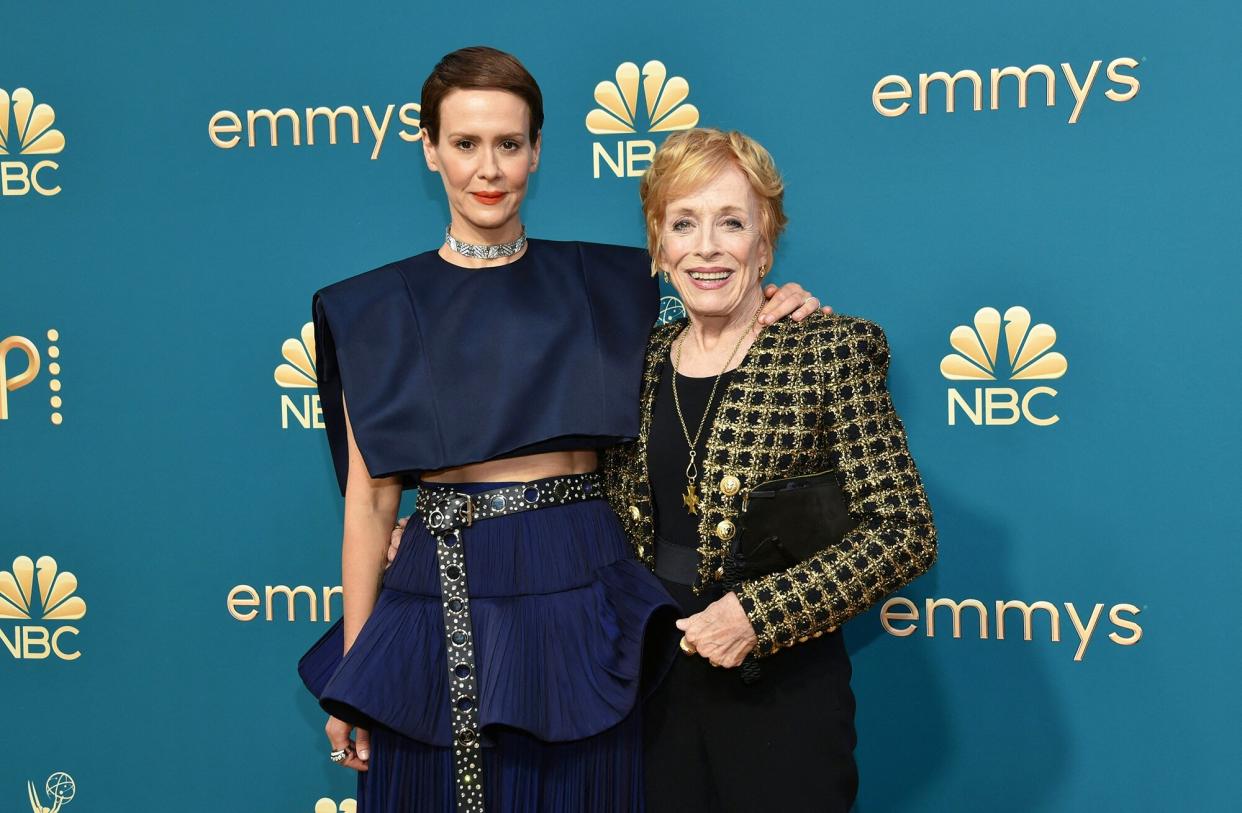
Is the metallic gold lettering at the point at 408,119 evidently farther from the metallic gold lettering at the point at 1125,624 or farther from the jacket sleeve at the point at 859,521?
the metallic gold lettering at the point at 1125,624

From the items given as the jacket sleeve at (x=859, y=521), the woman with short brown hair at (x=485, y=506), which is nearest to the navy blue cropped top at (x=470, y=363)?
the woman with short brown hair at (x=485, y=506)

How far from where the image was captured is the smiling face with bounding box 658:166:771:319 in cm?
178

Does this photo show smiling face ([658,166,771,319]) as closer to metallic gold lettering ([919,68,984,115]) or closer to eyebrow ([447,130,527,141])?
eyebrow ([447,130,527,141])

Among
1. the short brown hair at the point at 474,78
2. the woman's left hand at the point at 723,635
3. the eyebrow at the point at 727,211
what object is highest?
the short brown hair at the point at 474,78

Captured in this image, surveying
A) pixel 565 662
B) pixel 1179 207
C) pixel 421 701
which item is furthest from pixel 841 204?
pixel 421 701

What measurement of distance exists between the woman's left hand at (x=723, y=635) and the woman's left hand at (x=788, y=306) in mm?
456

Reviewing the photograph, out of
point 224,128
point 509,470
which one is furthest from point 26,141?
point 509,470

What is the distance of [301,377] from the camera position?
2691 mm

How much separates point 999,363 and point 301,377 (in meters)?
1.54

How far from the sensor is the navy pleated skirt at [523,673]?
173cm

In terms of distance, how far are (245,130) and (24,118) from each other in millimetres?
566

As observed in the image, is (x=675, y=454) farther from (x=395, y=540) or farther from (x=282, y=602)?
(x=282, y=602)

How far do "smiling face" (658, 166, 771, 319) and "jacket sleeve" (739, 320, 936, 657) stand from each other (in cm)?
17

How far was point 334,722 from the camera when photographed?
1.93 metres
